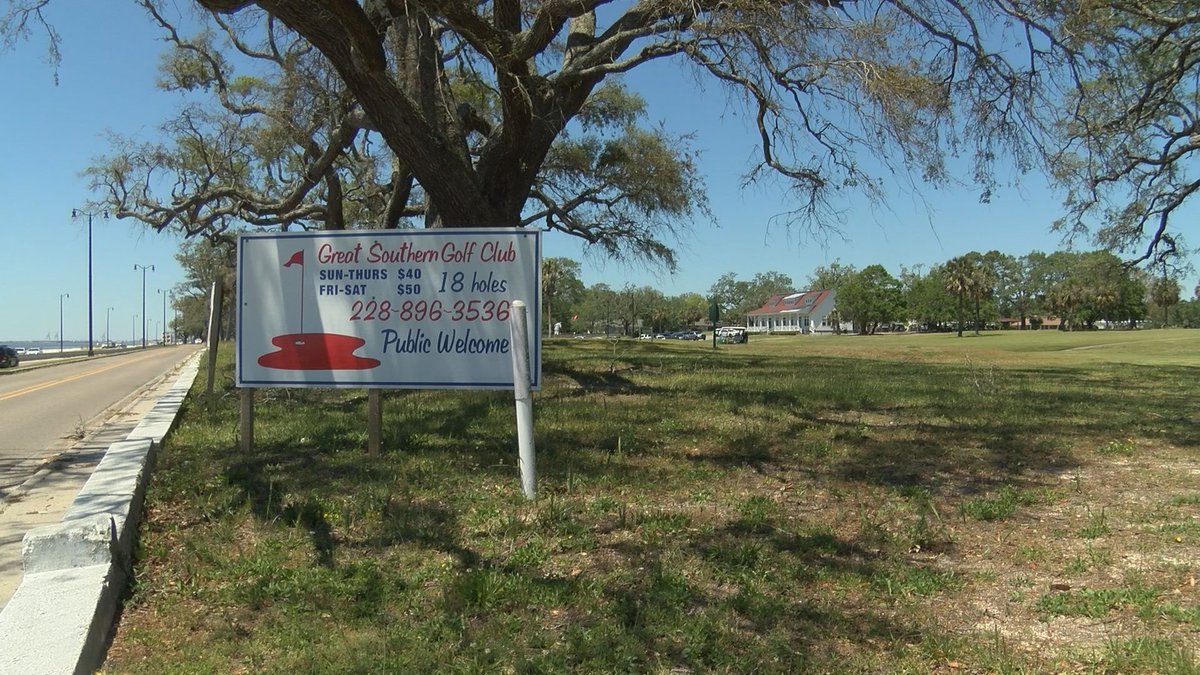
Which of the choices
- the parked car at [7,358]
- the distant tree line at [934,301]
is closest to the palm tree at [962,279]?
the distant tree line at [934,301]

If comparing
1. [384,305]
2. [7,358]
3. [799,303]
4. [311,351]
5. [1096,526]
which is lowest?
[1096,526]

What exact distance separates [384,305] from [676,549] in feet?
10.2

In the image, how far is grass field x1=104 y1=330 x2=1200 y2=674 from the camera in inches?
140

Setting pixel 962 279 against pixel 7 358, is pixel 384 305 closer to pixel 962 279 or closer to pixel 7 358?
pixel 7 358

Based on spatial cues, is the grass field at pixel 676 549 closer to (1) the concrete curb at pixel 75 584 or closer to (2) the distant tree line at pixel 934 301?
(1) the concrete curb at pixel 75 584

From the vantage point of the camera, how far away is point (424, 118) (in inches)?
388

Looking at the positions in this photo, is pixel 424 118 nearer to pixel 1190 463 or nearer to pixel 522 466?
pixel 522 466

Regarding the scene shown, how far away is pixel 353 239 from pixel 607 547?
10.9 feet

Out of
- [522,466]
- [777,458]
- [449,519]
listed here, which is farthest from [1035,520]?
[449,519]

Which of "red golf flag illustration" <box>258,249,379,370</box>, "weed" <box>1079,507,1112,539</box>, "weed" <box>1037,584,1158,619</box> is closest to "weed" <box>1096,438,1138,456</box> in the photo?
"weed" <box>1079,507,1112,539</box>

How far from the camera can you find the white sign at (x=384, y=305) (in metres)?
6.16

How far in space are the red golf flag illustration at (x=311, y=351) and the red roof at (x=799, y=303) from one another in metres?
121

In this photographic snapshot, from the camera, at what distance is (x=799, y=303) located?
4973 inches

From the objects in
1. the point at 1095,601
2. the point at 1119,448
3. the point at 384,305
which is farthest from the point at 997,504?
the point at 384,305
